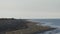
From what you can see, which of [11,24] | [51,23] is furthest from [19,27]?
[51,23]

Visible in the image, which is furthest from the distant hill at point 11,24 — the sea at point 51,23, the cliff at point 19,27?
the sea at point 51,23

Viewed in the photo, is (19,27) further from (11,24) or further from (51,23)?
(51,23)

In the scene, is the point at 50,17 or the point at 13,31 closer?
the point at 13,31

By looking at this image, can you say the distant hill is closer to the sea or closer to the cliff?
the cliff

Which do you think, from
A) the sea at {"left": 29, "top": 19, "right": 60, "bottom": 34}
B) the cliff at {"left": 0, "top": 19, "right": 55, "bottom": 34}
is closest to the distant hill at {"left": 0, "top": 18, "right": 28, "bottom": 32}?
the cliff at {"left": 0, "top": 19, "right": 55, "bottom": 34}

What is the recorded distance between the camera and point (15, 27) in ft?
3.32

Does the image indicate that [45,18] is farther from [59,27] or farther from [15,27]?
[15,27]

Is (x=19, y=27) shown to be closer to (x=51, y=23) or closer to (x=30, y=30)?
(x=30, y=30)

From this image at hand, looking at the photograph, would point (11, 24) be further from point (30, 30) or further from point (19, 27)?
point (30, 30)

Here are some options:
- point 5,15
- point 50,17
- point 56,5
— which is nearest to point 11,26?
point 5,15

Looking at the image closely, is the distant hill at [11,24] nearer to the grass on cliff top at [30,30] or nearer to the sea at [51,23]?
the grass on cliff top at [30,30]

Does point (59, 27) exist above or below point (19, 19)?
below

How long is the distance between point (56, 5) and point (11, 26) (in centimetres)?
60

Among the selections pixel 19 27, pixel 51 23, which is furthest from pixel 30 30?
pixel 51 23
